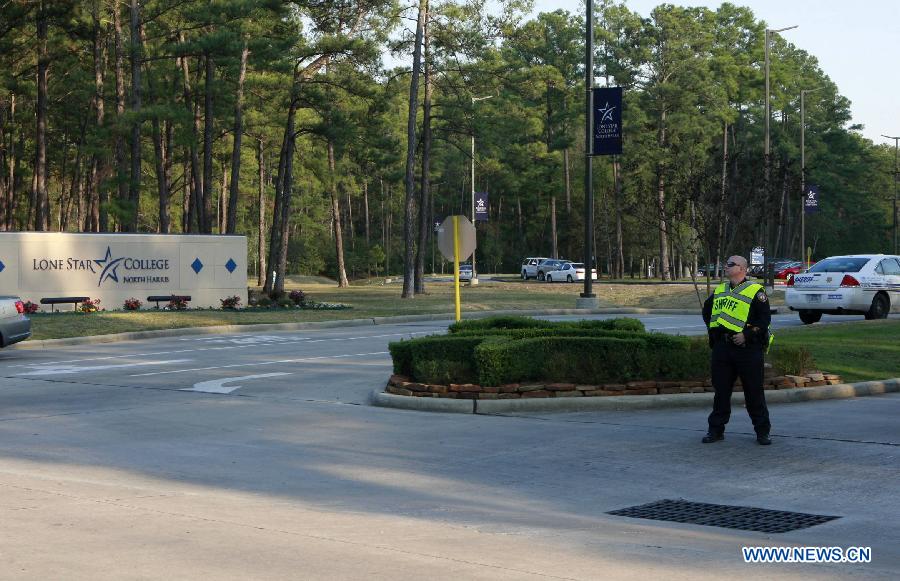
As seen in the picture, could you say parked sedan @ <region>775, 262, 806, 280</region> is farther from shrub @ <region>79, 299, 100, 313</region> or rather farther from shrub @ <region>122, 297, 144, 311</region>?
shrub @ <region>79, 299, 100, 313</region>

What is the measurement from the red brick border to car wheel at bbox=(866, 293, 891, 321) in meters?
13.7

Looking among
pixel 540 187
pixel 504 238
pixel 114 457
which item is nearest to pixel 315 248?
pixel 540 187

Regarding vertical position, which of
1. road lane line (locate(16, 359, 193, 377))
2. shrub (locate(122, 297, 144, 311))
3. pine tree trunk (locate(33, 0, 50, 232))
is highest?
pine tree trunk (locate(33, 0, 50, 232))

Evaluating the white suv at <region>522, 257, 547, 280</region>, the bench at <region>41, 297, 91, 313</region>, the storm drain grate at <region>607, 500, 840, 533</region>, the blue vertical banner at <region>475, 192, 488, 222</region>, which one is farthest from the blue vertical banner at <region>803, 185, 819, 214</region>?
the storm drain grate at <region>607, 500, 840, 533</region>

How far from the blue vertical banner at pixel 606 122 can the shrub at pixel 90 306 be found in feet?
48.4

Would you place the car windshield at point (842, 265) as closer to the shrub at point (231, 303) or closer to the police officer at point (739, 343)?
the shrub at point (231, 303)

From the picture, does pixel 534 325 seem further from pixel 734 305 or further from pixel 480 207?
pixel 480 207

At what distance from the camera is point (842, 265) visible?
92.0 ft

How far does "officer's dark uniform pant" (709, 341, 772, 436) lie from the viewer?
36.6 feet

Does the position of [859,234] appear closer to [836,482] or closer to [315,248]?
[315,248]

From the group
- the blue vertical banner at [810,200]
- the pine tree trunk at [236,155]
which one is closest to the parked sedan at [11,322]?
the pine tree trunk at [236,155]

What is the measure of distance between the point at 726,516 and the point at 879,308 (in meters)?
21.3

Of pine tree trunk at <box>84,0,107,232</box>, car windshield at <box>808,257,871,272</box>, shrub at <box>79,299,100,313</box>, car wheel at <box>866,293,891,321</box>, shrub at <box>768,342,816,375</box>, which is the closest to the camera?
shrub at <box>768,342,816,375</box>

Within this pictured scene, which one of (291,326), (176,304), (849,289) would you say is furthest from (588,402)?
(176,304)
